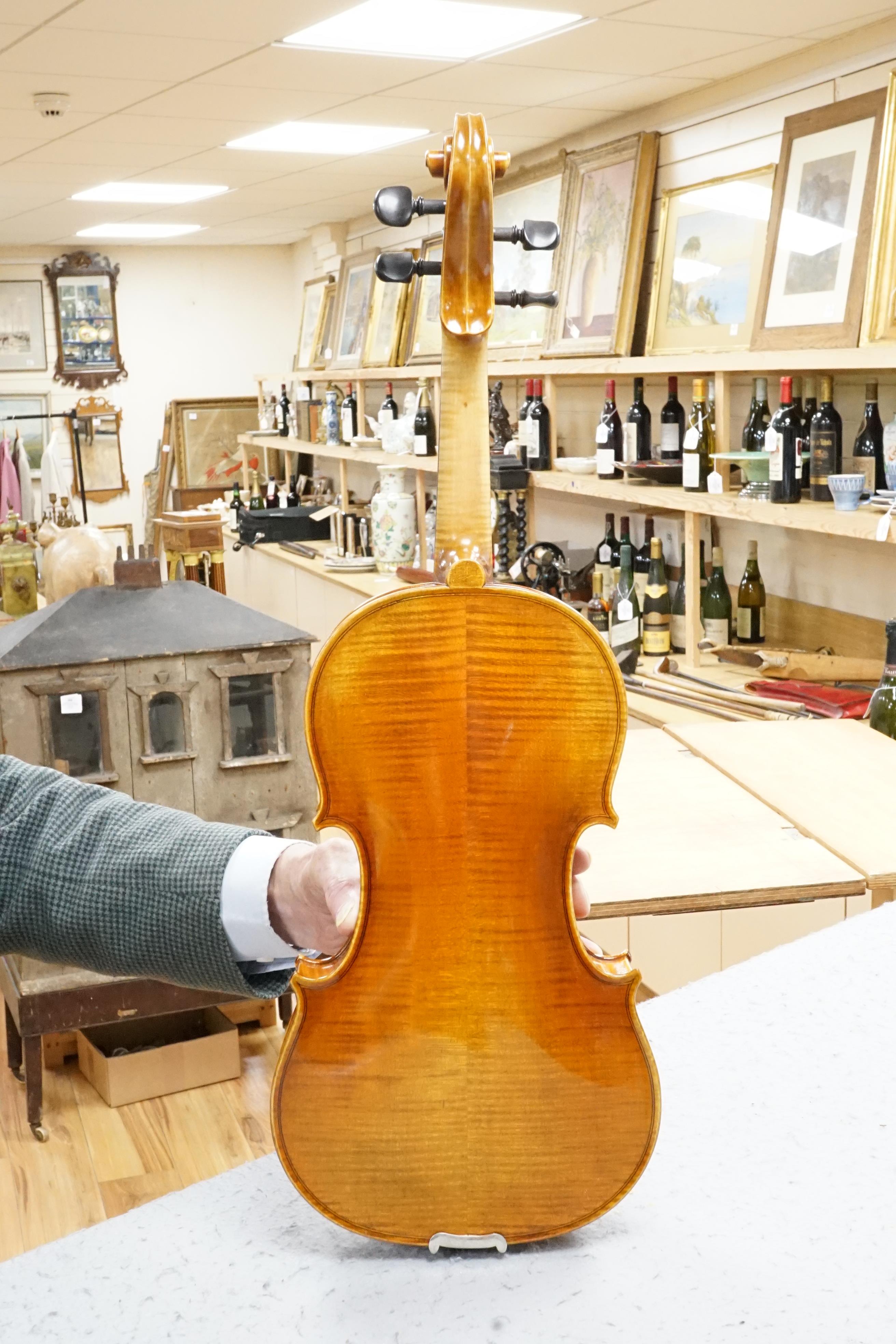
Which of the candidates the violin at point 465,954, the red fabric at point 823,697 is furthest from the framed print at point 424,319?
the violin at point 465,954

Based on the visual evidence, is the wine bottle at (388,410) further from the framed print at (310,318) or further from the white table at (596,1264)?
the white table at (596,1264)

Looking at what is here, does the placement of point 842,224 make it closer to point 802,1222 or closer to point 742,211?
point 742,211

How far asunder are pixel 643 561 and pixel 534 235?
352cm

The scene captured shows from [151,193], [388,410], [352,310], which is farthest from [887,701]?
[352,310]

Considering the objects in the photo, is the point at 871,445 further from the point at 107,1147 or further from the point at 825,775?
the point at 107,1147

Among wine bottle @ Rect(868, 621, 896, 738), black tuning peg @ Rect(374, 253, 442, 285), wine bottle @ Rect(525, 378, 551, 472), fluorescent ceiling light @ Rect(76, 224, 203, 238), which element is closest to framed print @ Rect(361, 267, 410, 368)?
fluorescent ceiling light @ Rect(76, 224, 203, 238)

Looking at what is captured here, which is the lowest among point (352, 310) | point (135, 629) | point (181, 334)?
point (135, 629)

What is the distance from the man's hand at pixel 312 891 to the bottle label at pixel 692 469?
285 centimetres

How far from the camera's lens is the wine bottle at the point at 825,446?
338 cm

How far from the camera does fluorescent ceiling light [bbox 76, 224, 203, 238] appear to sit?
25.9ft

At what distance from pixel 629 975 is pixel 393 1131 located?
0.66ft

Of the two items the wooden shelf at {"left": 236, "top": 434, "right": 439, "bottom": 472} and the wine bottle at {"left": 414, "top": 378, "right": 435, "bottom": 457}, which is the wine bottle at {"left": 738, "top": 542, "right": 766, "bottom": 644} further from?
the wine bottle at {"left": 414, "top": 378, "right": 435, "bottom": 457}

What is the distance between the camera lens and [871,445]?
3480 millimetres

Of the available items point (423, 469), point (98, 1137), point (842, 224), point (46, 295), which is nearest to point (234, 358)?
point (46, 295)
